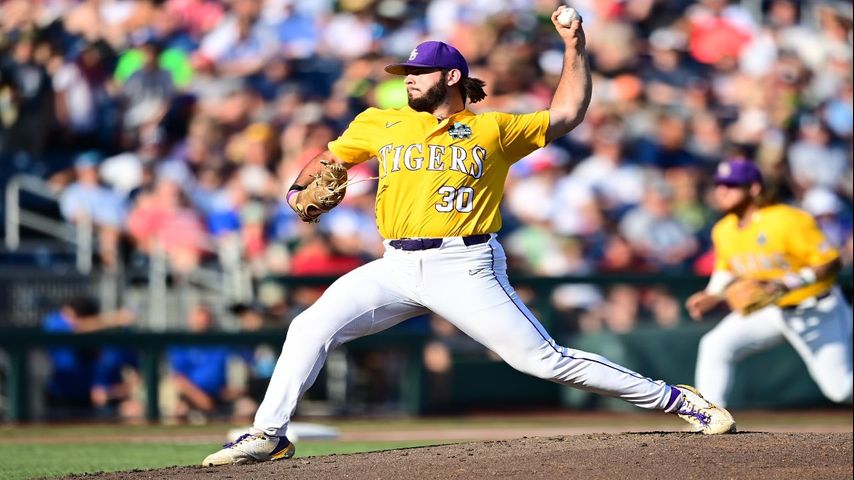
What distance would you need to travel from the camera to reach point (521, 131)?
18.2 feet

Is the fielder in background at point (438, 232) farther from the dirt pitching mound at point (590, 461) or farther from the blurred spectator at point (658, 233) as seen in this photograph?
the blurred spectator at point (658, 233)

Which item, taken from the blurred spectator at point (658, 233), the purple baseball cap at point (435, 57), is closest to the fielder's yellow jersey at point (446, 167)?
the purple baseball cap at point (435, 57)

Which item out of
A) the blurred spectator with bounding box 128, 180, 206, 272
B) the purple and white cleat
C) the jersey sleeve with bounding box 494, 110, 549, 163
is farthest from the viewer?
the blurred spectator with bounding box 128, 180, 206, 272

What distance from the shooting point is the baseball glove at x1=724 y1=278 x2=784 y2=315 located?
304 inches

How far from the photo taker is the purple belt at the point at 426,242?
5426 millimetres

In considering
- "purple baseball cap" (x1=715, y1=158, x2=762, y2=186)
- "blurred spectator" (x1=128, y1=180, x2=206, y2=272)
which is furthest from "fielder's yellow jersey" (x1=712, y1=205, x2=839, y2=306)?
"blurred spectator" (x1=128, y1=180, x2=206, y2=272)

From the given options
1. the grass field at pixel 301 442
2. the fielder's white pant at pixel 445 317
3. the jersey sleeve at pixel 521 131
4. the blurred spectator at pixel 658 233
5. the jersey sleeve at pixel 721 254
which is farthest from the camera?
the blurred spectator at pixel 658 233

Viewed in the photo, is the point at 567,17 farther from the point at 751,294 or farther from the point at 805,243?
the point at 805,243

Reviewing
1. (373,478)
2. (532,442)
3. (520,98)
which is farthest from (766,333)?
(520,98)

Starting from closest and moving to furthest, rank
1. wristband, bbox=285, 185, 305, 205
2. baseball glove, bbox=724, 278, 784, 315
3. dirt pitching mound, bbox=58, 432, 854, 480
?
dirt pitching mound, bbox=58, 432, 854, 480
wristband, bbox=285, 185, 305, 205
baseball glove, bbox=724, 278, 784, 315

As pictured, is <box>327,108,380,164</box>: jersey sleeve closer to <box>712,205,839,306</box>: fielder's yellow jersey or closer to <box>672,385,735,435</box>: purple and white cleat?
<box>672,385,735,435</box>: purple and white cleat

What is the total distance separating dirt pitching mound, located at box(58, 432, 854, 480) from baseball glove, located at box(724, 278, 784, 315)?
1.85 meters

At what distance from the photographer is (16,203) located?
11.4 m

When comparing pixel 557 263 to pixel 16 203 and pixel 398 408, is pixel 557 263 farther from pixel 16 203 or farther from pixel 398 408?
pixel 16 203
